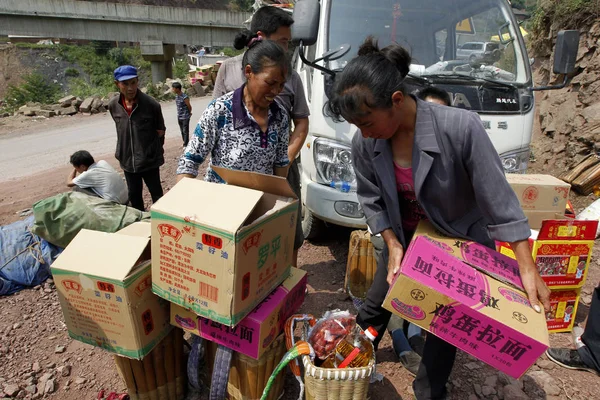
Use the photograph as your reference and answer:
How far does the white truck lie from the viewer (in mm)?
2928

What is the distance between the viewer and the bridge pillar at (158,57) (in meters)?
19.2

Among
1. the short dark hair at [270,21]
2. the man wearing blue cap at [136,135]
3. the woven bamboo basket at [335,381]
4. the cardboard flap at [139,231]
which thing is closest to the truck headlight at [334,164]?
the short dark hair at [270,21]

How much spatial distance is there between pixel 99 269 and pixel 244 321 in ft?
2.23

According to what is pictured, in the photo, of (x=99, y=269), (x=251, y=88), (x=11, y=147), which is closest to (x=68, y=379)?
(x=99, y=269)

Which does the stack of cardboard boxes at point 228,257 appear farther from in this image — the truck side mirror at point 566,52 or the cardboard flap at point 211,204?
the truck side mirror at point 566,52

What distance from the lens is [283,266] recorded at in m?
2.02

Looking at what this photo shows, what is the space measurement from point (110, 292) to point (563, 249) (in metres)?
2.74

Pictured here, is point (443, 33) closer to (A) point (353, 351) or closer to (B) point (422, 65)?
(B) point (422, 65)

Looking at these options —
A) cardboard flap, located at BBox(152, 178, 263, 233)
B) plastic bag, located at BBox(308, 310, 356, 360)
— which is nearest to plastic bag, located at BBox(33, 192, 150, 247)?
cardboard flap, located at BBox(152, 178, 263, 233)

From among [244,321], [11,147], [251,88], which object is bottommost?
[11,147]

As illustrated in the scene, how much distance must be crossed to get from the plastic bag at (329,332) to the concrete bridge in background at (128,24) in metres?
19.0

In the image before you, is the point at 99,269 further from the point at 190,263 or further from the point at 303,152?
the point at 303,152

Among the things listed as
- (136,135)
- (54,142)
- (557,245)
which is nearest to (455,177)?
(557,245)

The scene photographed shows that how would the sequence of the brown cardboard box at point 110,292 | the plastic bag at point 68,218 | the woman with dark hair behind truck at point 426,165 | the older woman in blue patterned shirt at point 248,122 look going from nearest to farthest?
1. the woman with dark hair behind truck at point 426,165
2. the brown cardboard box at point 110,292
3. the older woman in blue patterned shirt at point 248,122
4. the plastic bag at point 68,218
